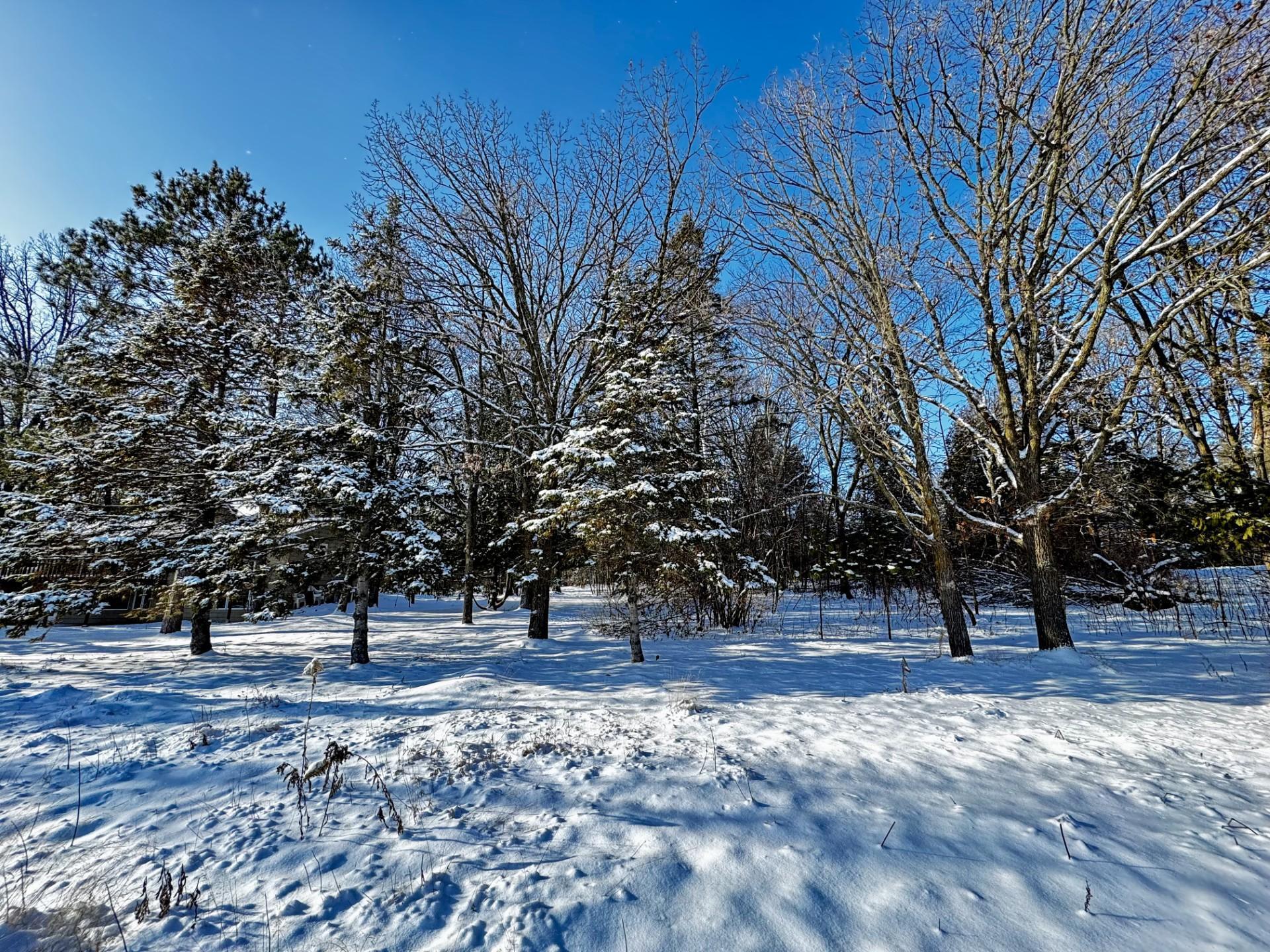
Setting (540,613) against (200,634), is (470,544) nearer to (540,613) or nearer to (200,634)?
(540,613)

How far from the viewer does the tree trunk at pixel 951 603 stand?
8.58m

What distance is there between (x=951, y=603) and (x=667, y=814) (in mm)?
7554

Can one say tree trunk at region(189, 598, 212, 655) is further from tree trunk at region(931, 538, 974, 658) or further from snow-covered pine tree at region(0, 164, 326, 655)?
tree trunk at region(931, 538, 974, 658)

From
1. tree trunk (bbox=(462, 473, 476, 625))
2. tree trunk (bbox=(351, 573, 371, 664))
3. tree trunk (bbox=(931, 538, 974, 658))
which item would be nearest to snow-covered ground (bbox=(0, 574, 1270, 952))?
tree trunk (bbox=(931, 538, 974, 658))

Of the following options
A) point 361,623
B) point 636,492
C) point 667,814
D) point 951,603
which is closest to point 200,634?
point 361,623

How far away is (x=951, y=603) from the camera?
28.8 ft

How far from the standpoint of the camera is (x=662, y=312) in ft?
41.4

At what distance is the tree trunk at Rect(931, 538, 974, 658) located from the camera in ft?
28.1

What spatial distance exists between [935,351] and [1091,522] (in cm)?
879

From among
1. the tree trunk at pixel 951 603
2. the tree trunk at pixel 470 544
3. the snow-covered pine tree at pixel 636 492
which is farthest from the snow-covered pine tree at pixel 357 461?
the tree trunk at pixel 951 603

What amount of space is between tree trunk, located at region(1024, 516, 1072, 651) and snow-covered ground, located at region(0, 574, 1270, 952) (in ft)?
2.42

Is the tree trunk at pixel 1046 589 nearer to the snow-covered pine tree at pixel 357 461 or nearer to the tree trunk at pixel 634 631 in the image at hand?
the tree trunk at pixel 634 631

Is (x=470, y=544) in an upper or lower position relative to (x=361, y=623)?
upper

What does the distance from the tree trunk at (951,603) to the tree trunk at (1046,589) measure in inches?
40.6
